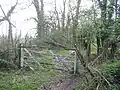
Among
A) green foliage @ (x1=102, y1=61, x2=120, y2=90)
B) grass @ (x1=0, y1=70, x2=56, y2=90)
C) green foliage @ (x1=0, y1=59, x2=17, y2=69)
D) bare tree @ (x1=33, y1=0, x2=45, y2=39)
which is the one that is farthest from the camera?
bare tree @ (x1=33, y1=0, x2=45, y2=39)

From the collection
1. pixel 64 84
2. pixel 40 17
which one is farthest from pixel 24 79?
pixel 40 17

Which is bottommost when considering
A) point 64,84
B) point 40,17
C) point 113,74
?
point 64,84

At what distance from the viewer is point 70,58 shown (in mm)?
10141

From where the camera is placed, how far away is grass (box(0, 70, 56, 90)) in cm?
754

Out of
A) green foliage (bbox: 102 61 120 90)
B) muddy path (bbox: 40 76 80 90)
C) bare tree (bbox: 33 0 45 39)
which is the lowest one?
muddy path (bbox: 40 76 80 90)

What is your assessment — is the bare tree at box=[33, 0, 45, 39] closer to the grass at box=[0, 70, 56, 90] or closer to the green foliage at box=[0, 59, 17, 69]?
the green foliage at box=[0, 59, 17, 69]

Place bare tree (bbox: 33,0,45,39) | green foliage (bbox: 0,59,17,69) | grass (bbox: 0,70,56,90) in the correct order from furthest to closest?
bare tree (bbox: 33,0,45,39), green foliage (bbox: 0,59,17,69), grass (bbox: 0,70,56,90)

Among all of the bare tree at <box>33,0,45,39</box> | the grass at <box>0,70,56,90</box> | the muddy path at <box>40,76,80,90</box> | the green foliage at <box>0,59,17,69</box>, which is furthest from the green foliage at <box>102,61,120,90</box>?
the bare tree at <box>33,0,45,39</box>

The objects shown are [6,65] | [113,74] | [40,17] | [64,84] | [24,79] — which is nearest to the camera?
[113,74]

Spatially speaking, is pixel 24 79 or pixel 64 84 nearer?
pixel 64 84

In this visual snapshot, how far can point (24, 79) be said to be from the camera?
841 centimetres

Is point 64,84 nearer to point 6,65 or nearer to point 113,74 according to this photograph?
point 113,74

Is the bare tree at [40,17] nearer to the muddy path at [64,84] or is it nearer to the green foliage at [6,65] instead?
the green foliage at [6,65]

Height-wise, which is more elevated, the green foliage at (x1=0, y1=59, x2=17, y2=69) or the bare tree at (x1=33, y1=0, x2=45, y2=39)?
the bare tree at (x1=33, y1=0, x2=45, y2=39)
